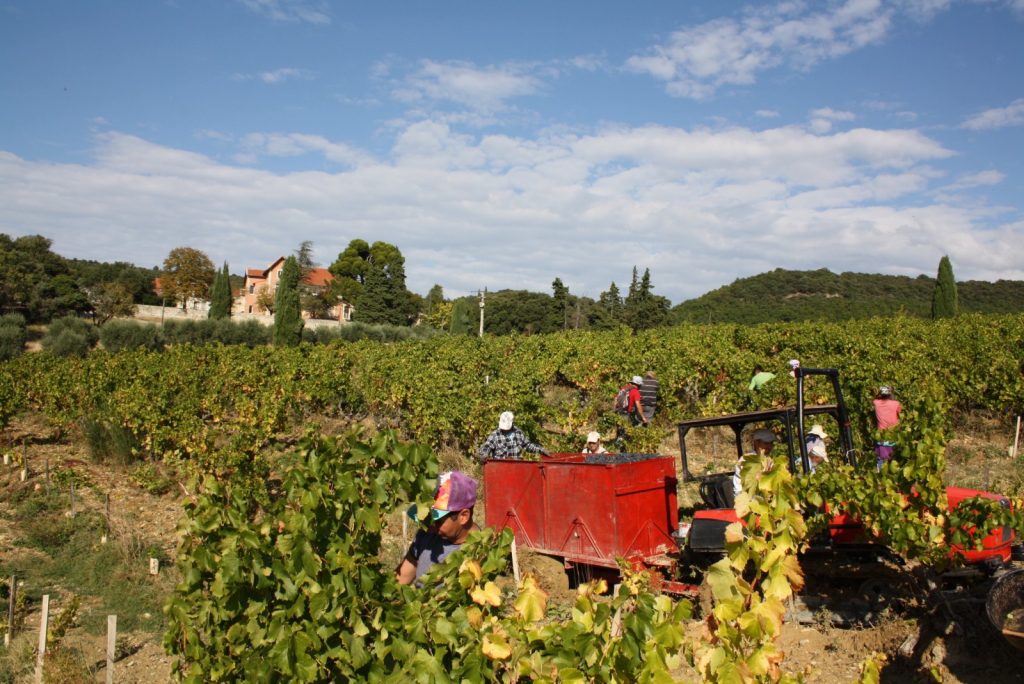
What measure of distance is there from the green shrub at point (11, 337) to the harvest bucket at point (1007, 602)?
1545 inches

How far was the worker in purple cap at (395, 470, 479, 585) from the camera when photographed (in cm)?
337

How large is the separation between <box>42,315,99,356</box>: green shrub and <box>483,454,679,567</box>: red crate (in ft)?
112

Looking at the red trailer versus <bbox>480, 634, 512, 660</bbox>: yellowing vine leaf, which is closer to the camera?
<bbox>480, 634, 512, 660</bbox>: yellowing vine leaf

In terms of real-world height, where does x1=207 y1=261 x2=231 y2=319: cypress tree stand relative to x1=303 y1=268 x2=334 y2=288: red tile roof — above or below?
below

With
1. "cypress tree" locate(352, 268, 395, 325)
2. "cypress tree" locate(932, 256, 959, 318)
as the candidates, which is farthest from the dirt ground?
"cypress tree" locate(352, 268, 395, 325)

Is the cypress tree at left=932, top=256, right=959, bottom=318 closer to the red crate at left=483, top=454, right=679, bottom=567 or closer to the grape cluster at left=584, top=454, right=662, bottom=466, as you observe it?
the grape cluster at left=584, top=454, right=662, bottom=466

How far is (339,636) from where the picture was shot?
262cm

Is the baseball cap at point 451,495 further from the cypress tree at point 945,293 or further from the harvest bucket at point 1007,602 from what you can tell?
the cypress tree at point 945,293

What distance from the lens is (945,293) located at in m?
38.2

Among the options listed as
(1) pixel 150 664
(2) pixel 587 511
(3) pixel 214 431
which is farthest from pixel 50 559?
(2) pixel 587 511

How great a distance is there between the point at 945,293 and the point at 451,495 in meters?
41.6

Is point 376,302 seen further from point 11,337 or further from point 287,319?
point 11,337

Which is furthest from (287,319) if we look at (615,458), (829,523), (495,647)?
(495,647)

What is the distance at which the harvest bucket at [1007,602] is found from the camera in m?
4.66
